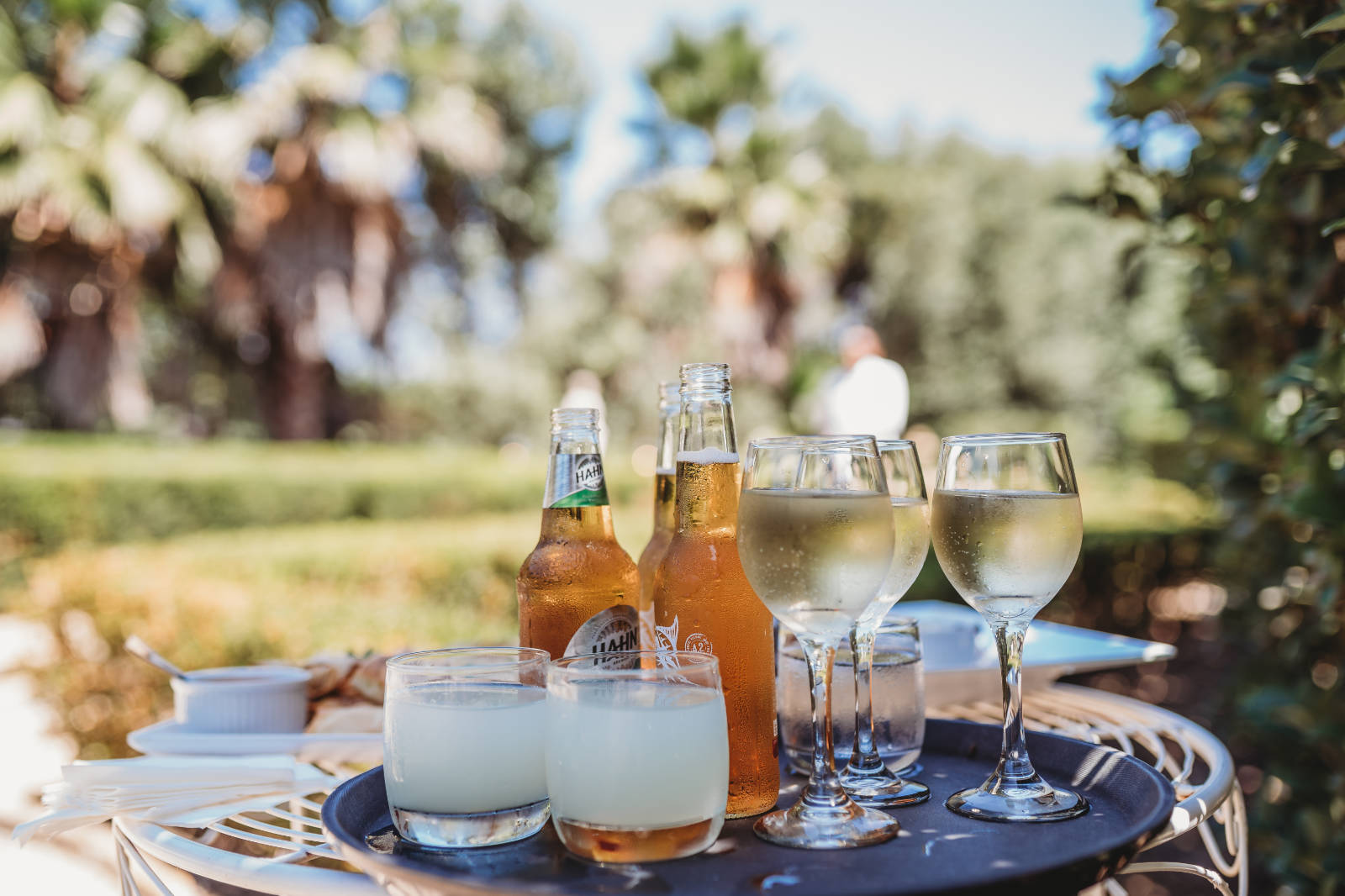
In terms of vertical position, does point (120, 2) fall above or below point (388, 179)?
above

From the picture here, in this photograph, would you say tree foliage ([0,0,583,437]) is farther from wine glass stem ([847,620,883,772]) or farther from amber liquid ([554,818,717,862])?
amber liquid ([554,818,717,862])

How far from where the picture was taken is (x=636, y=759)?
877mm

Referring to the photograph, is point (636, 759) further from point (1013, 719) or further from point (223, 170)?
point (223, 170)

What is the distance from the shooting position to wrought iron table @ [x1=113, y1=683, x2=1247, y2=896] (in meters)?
1.00

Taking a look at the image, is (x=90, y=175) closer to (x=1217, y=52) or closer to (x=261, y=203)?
(x=261, y=203)

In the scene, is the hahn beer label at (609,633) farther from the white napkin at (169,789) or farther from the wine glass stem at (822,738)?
the white napkin at (169,789)

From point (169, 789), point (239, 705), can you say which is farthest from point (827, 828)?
point (239, 705)

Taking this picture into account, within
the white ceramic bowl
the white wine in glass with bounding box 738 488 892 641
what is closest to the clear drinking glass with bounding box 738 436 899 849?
the white wine in glass with bounding box 738 488 892 641

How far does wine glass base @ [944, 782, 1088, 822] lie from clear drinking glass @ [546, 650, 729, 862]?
0.29 metres

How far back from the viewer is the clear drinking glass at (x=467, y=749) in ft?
3.11

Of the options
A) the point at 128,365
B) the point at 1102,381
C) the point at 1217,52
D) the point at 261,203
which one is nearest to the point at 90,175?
the point at 261,203

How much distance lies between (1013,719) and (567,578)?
50 cm

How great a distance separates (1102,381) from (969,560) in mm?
22002

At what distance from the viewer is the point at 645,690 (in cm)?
91
